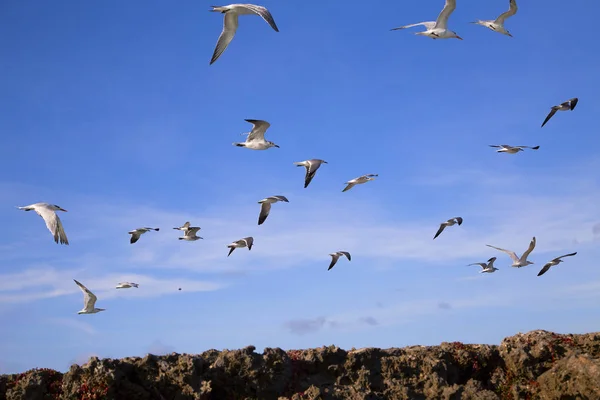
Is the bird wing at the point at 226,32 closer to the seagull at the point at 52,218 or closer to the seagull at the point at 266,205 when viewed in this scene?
the seagull at the point at 266,205

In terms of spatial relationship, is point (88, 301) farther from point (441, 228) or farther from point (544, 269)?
point (544, 269)

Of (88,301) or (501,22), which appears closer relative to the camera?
(88,301)

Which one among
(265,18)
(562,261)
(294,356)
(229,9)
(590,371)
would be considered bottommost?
(590,371)

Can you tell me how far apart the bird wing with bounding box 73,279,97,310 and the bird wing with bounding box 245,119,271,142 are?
7.47 metres

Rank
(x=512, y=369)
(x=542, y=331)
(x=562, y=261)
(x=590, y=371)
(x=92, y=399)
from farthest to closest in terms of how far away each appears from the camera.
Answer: (x=562, y=261), (x=542, y=331), (x=512, y=369), (x=590, y=371), (x=92, y=399)

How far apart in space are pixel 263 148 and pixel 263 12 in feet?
23.3

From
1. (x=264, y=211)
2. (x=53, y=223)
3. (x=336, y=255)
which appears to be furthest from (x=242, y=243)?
(x=53, y=223)

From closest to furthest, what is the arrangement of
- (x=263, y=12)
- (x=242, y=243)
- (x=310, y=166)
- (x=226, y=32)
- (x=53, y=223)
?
(x=263, y=12)
(x=226, y=32)
(x=53, y=223)
(x=310, y=166)
(x=242, y=243)

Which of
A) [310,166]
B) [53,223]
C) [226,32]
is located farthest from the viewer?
[310,166]

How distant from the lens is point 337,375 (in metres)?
16.3

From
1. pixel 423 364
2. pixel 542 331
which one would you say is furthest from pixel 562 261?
pixel 423 364

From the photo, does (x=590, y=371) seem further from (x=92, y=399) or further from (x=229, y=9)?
(x=229, y=9)

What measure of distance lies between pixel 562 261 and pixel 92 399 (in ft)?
59.8

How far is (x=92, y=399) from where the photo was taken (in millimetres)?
14898
